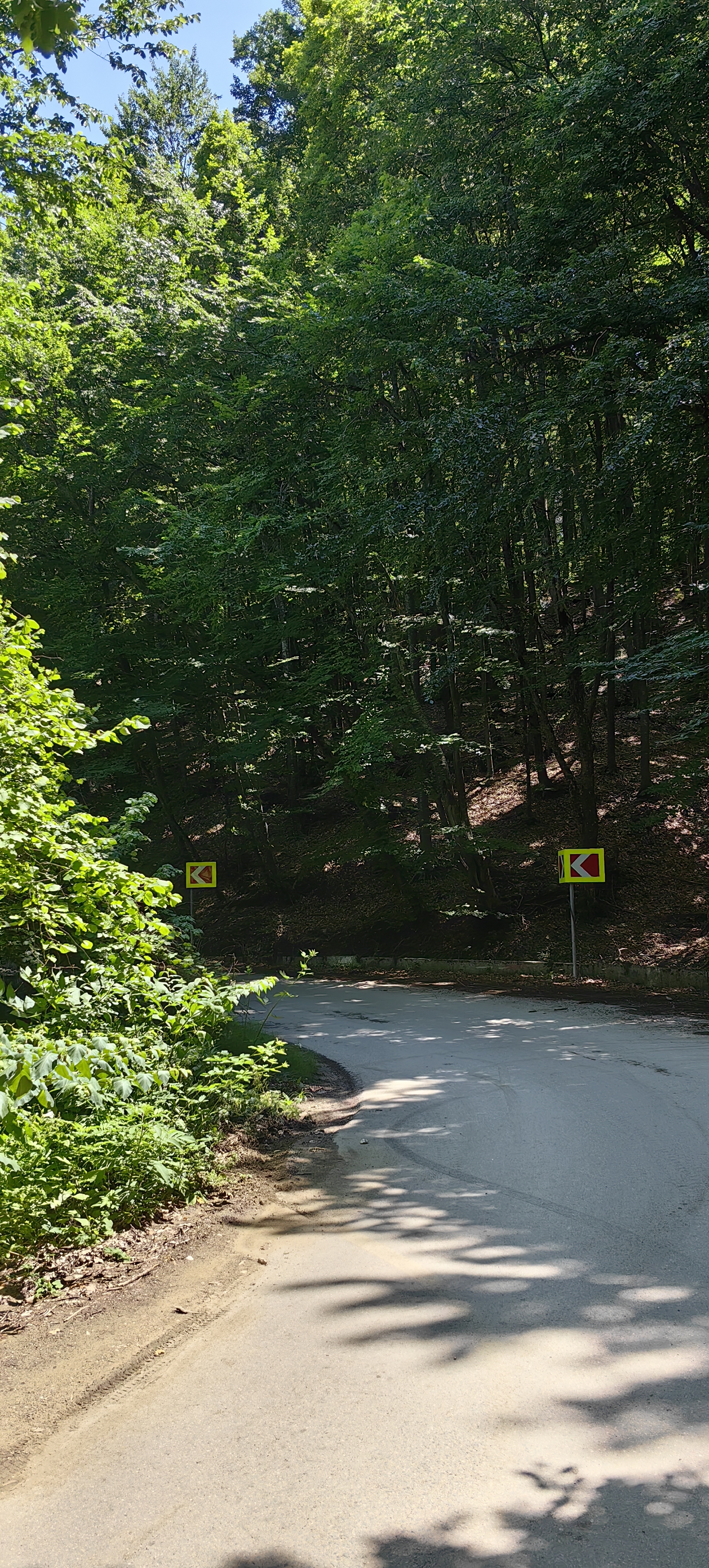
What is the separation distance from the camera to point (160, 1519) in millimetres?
2982

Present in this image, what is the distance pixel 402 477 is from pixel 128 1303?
1499cm

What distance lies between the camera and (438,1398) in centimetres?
359

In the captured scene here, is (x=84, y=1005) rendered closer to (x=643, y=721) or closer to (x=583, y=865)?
(x=583, y=865)

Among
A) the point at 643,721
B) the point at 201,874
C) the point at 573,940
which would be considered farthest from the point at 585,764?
the point at 201,874

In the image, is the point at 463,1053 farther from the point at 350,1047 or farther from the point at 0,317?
the point at 0,317

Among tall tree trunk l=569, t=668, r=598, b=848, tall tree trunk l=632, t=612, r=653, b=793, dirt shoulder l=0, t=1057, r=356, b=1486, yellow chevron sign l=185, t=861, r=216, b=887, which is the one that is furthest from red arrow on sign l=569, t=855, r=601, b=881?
dirt shoulder l=0, t=1057, r=356, b=1486

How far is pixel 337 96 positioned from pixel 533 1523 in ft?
93.1

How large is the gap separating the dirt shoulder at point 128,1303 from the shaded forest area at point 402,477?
10.1ft

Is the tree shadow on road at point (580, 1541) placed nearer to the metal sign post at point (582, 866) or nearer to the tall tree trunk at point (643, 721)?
the metal sign post at point (582, 866)

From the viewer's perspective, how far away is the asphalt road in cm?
286

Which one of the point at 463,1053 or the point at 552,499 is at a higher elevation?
the point at 552,499

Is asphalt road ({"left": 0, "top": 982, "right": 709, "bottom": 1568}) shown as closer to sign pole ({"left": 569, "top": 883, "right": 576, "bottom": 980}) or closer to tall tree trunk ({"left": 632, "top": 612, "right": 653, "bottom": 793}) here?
sign pole ({"left": 569, "top": 883, "right": 576, "bottom": 980})

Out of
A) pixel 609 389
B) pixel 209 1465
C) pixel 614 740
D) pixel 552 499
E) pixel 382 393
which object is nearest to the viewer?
pixel 209 1465

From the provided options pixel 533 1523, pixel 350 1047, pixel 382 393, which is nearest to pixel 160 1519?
pixel 533 1523
